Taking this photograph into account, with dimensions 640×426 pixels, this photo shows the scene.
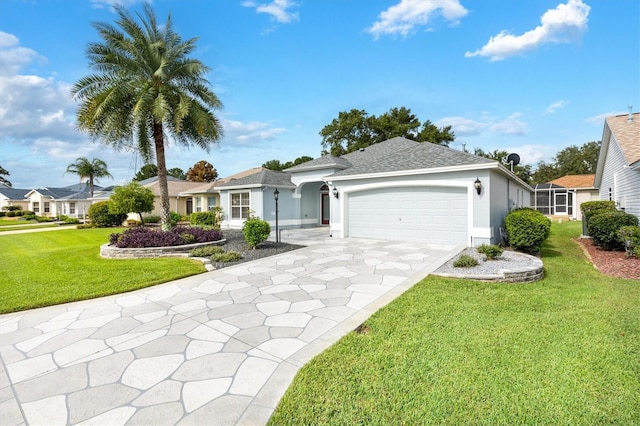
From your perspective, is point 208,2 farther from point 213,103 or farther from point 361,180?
point 361,180

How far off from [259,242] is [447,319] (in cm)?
738

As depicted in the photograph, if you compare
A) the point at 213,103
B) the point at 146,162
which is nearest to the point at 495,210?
the point at 213,103

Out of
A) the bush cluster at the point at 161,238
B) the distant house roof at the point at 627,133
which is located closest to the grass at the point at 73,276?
the bush cluster at the point at 161,238

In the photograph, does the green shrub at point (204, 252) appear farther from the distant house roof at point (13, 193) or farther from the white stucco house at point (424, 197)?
the distant house roof at point (13, 193)

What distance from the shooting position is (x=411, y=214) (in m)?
11.4

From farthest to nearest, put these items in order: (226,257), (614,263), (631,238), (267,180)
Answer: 1. (267,180)
2. (631,238)
3. (226,257)
4. (614,263)

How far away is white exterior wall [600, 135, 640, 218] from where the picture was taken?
10.6 meters

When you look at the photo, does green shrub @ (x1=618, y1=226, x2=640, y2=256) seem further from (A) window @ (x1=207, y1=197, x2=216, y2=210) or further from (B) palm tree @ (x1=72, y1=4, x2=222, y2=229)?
(A) window @ (x1=207, y1=197, x2=216, y2=210)

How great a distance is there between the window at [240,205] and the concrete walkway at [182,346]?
11709 millimetres

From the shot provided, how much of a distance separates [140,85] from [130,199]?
11.3 metres

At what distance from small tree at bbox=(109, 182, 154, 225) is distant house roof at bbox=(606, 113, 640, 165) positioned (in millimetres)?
25321

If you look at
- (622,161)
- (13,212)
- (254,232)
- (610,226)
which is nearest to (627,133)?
(622,161)

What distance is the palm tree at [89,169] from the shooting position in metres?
34.1

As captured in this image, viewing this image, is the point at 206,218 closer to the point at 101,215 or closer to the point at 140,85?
the point at 101,215
